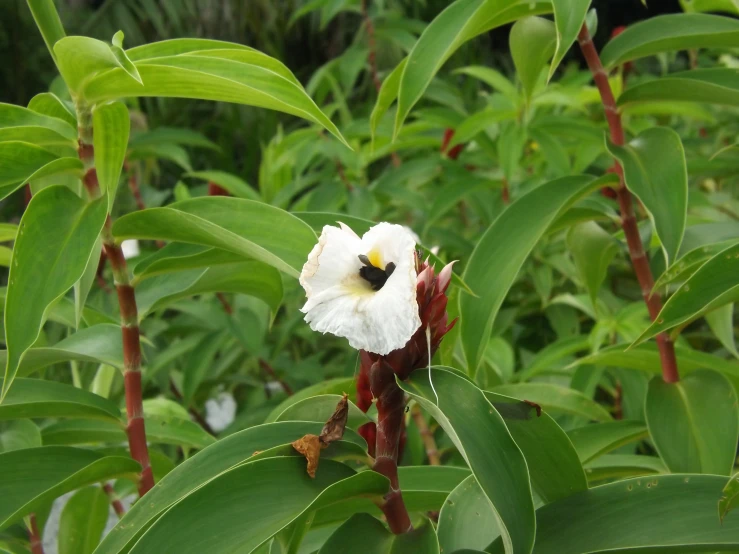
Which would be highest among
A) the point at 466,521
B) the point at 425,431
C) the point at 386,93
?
the point at 386,93

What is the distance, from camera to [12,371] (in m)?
0.49

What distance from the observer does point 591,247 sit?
83 centimetres

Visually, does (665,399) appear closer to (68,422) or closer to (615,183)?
(615,183)

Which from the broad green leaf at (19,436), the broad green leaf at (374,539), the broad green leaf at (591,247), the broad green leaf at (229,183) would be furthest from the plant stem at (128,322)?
the broad green leaf at (229,183)

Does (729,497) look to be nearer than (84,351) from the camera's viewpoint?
Yes

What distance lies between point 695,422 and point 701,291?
0.15 m

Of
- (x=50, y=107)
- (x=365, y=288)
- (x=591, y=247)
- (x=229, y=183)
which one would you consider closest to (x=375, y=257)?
(x=365, y=288)

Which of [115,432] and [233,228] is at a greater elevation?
[233,228]

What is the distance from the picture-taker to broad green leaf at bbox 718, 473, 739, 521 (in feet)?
1.42

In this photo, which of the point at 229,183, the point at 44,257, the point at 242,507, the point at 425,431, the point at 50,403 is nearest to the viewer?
the point at 242,507

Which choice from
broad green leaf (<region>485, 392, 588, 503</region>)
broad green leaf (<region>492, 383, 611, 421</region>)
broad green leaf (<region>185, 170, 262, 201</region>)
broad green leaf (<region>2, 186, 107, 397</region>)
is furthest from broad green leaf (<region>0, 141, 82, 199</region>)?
broad green leaf (<region>185, 170, 262, 201</region>)

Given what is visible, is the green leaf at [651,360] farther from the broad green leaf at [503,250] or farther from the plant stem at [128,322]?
the plant stem at [128,322]

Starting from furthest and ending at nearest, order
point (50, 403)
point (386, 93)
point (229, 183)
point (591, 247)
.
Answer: point (229, 183)
point (591, 247)
point (386, 93)
point (50, 403)

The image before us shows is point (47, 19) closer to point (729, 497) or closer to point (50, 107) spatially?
point (50, 107)
